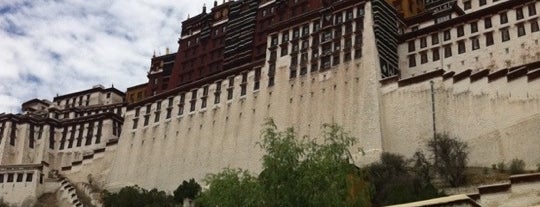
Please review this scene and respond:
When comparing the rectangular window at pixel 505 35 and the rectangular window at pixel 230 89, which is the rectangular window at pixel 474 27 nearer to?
the rectangular window at pixel 505 35

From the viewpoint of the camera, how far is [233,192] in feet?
73.9

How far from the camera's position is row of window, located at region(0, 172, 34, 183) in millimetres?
60031

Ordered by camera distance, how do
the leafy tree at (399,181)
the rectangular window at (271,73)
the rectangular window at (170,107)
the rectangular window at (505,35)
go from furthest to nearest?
the rectangular window at (170,107), the rectangular window at (271,73), the rectangular window at (505,35), the leafy tree at (399,181)

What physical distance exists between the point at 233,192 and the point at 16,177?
42305 mm

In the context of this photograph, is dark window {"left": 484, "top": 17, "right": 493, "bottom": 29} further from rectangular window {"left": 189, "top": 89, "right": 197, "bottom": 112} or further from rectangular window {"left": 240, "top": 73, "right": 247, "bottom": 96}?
rectangular window {"left": 189, "top": 89, "right": 197, "bottom": 112}

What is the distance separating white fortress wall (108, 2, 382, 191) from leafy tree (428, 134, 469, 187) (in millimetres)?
4014

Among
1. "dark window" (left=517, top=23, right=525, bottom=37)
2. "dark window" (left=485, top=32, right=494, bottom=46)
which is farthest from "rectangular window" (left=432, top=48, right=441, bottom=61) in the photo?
"dark window" (left=517, top=23, right=525, bottom=37)

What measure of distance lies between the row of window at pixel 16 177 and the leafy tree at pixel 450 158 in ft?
106

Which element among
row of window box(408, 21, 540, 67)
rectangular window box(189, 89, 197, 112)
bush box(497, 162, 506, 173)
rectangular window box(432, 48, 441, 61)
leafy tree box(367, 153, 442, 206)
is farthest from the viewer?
rectangular window box(189, 89, 197, 112)

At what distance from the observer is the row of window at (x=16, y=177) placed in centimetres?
6003

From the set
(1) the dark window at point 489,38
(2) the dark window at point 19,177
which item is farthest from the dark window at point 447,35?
(2) the dark window at point 19,177

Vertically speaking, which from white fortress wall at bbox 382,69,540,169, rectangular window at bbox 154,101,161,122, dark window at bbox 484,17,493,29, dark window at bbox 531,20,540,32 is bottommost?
white fortress wall at bbox 382,69,540,169

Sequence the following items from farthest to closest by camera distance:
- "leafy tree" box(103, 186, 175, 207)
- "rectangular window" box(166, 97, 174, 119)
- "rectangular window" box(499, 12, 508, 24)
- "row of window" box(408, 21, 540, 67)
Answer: "rectangular window" box(166, 97, 174, 119)
"leafy tree" box(103, 186, 175, 207)
"rectangular window" box(499, 12, 508, 24)
"row of window" box(408, 21, 540, 67)

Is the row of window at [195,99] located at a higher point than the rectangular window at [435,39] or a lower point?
lower
